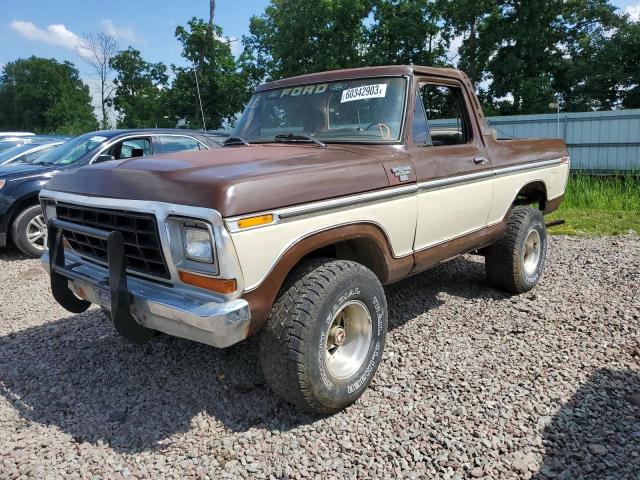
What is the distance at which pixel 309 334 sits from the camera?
106 inches

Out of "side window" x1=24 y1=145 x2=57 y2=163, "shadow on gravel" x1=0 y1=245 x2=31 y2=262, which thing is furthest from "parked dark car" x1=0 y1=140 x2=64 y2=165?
"shadow on gravel" x1=0 y1=245 x2=31 y2=262

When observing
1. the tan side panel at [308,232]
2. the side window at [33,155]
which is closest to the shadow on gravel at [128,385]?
the tan side panel at [308,232]

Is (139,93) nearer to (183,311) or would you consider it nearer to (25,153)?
(25,153)

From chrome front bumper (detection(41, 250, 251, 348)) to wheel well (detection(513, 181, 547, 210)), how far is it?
147 inches

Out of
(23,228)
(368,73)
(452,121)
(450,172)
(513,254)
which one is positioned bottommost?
(513,254)

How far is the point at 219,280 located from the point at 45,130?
5816 cm

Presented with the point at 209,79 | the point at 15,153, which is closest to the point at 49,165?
the point at 15,153

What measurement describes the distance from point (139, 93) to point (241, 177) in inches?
1329

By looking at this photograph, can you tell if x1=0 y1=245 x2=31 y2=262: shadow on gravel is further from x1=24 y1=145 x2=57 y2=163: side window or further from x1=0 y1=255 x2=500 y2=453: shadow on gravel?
x1=0 y1=255 x2=500 y2=453: shadow on gravel

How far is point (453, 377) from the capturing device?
3.39 m

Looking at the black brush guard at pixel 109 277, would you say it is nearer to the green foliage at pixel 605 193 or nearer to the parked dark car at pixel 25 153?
the parked dark car at pixel 25 153

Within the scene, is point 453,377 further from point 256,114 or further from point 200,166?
point 256,114

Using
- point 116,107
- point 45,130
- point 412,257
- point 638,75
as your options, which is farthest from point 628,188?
point 45,130

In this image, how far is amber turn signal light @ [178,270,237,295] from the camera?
96.3 inches
